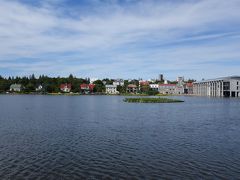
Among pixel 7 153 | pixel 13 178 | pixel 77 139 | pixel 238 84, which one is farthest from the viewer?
pixel 238 84

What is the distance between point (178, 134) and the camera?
1447 inches

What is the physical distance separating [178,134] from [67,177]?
2025cm

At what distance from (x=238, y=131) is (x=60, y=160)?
83.4 feet

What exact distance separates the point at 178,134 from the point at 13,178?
73.9 ft

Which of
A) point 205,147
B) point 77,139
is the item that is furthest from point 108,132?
point 205,147

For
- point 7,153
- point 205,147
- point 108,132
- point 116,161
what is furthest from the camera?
point 108,132

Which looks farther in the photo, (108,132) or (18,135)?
(108,132)

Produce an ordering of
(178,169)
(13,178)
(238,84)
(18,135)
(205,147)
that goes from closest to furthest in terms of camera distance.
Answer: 1. (13,178)
2. (178,169)
3. (205,147)
4. (18,135)
5. (238,84)

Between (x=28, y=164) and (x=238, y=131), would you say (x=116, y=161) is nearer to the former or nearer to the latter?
(x=28, y=164)

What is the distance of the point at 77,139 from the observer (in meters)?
32.6

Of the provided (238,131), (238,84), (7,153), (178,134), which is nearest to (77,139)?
(7,153)

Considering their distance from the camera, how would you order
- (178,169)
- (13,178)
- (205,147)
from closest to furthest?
(13,178) < (178,169) < (205,147)

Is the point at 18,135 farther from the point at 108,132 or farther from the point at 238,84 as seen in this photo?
the point at 238,84

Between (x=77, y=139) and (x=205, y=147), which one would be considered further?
(x=77, y=139)
